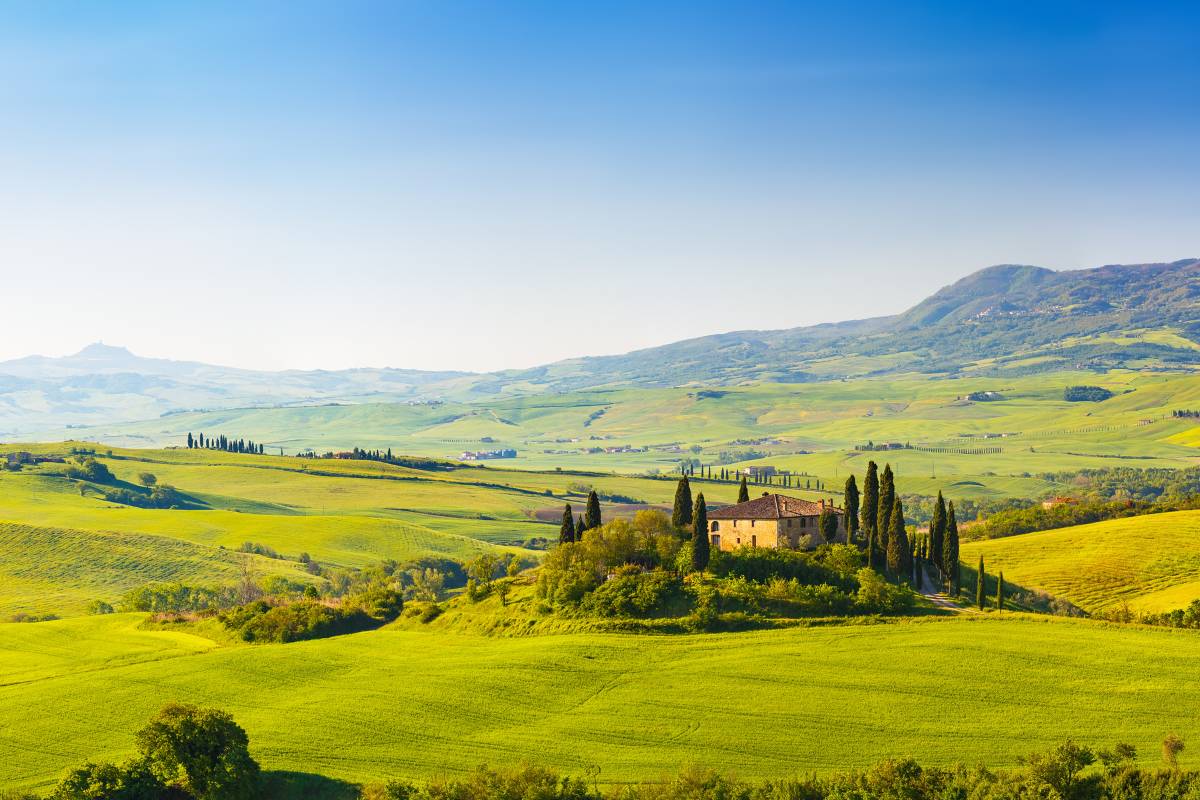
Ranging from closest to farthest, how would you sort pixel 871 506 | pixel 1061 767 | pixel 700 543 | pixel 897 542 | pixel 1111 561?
pixel 1061 767 < pixel 700 543 < pixel 897 542 < pixel 871 506 < pixel 1111 561

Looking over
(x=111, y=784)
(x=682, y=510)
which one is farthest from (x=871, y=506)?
(x=111, y=784)

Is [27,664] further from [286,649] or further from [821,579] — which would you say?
[821,579]

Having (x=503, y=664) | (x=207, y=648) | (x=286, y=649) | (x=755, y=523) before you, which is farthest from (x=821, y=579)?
(x=207, y=648)

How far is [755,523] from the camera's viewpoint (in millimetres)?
110312

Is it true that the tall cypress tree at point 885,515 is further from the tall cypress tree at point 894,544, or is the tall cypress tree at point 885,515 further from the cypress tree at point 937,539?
the cypress tree at point 937,539

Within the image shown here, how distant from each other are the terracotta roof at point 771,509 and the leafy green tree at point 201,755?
59.7m

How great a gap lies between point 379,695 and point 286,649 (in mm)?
16233

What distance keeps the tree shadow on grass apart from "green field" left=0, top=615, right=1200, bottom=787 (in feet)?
3.22

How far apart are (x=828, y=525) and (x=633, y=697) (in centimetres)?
4155

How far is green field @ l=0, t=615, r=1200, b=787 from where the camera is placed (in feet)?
221

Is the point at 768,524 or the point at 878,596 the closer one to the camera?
the point at 878,596

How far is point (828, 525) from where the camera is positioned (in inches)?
4355

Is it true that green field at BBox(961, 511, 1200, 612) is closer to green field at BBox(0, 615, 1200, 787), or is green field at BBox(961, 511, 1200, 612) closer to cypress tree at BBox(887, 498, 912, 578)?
cypress tree at BBox(887, 498, 912, 578)

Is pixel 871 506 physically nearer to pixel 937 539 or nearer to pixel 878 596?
pixel 937 539
